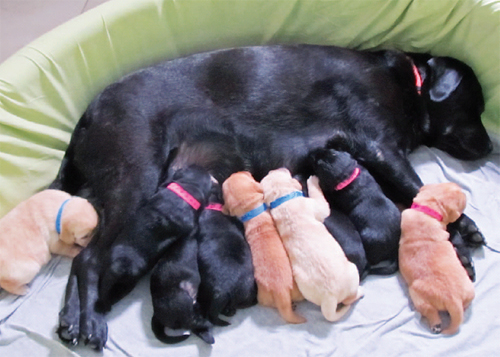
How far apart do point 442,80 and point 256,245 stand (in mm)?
1053

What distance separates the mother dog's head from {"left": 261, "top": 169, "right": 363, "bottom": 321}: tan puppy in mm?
683

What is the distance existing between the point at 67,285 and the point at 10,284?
19cm

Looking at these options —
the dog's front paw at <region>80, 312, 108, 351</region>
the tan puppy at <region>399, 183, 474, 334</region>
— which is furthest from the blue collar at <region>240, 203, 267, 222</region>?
the dog's front paw at <region>80, 312, 108, 351</region>

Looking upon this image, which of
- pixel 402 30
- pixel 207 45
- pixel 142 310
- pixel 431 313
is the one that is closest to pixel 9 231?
pixel 142 310

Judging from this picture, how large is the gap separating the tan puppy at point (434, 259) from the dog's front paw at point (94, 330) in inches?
41.1

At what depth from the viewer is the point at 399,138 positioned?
2.04 meters

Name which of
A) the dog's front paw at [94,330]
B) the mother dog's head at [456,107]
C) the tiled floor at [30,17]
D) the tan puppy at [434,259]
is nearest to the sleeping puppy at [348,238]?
the tan puppy at [434,259]

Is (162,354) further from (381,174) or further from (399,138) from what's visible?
(399,138)

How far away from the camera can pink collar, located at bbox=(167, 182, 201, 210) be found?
1.75 m

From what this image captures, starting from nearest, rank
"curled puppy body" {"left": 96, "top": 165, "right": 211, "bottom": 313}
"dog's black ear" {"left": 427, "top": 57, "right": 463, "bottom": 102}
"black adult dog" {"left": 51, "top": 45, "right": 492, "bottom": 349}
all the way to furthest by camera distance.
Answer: "curled puppy body" {"left": 96, "top": 165, "right": 211, "bottom": 313} → "black adult dog" {"left": 51, "top": 45, "right": 492, "bottom": 349} → "dog's black ear" {"left": 427, "top": 57, "right": 463, "bottom": 102}

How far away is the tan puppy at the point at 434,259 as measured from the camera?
1.55 metres

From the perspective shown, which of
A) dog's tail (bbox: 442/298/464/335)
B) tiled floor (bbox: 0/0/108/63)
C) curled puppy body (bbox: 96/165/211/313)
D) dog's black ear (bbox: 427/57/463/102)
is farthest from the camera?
tiled floor (bbox: 0/0/108/63)

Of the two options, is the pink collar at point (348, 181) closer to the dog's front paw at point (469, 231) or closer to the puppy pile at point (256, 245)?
the puppy pile at point (256, 245)

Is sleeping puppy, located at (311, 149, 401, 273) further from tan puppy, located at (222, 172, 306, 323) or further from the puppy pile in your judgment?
tan puppy, located at (222, 172, 306, 323)
